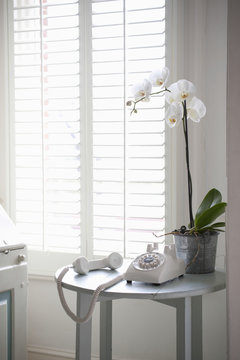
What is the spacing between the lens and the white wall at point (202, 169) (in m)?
2.22

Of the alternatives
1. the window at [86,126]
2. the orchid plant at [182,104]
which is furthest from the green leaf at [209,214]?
the window at [86,126]

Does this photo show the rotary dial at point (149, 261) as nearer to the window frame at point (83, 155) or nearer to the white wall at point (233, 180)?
the white wall at point (233, 180)

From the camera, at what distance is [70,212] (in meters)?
2.48

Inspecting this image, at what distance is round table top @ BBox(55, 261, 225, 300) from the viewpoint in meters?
1.67

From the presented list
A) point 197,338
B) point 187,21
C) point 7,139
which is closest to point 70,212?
point 7,139

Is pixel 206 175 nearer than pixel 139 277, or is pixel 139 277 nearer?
pixel 139 277

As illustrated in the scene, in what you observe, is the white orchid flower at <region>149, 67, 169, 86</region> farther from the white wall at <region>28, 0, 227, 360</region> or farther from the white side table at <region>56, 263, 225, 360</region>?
the white side table at <region>56, 263, 225, 360</region>

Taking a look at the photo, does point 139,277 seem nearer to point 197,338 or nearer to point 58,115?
point 197,338

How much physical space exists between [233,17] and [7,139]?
57.4 inches

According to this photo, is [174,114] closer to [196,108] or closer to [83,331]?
[196,108]

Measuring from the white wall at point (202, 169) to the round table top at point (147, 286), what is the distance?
45 centimetres

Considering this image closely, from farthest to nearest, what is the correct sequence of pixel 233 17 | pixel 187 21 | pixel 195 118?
1. pixel 187 21
2. pixel 195 118
3. pixel 233 17

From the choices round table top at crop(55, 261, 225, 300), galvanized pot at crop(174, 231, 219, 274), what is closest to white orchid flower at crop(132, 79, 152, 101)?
galvanized pot at crop(174, 231, 219, 274)

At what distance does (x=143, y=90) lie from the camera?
1921 millimetres
